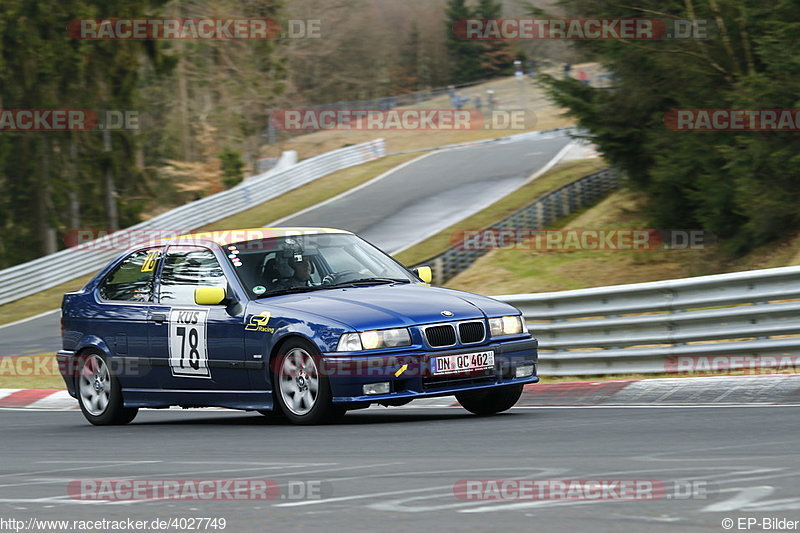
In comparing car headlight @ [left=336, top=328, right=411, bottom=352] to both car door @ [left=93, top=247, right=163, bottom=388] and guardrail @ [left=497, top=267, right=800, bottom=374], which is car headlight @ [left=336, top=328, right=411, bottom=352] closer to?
car door @ [left=93, top=247, right=163, bottom=388]

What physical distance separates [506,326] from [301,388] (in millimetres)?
1615

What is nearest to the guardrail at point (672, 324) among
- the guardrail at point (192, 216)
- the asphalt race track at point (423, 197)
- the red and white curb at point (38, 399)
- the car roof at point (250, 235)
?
the car roof at point (250, 235)

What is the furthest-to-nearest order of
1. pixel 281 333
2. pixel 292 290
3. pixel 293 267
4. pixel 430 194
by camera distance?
pixel 430 194
pixel 293 267
pixel 292 290
pixel 281 333

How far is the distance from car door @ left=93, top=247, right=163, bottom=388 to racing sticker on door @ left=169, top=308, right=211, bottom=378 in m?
0.34

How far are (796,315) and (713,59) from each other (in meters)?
9.71

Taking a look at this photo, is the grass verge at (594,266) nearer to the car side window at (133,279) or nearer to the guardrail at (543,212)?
the guardrail at (543,212)

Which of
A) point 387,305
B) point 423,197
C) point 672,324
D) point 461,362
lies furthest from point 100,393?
point 423,197

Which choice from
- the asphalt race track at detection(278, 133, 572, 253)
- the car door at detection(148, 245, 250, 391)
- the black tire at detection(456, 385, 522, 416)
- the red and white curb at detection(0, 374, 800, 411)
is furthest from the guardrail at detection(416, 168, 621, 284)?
the black tire at detection(456, 385, 522, 416)

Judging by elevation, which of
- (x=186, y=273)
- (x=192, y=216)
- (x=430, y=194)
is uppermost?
(x=186, y=273)

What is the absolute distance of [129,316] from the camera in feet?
35.2

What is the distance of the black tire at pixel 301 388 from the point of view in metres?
8.98

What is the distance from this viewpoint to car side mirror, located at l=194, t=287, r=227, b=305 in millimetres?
9633

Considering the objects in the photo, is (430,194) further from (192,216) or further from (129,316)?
(129,316)

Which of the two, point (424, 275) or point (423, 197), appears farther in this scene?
point (423, 197)
